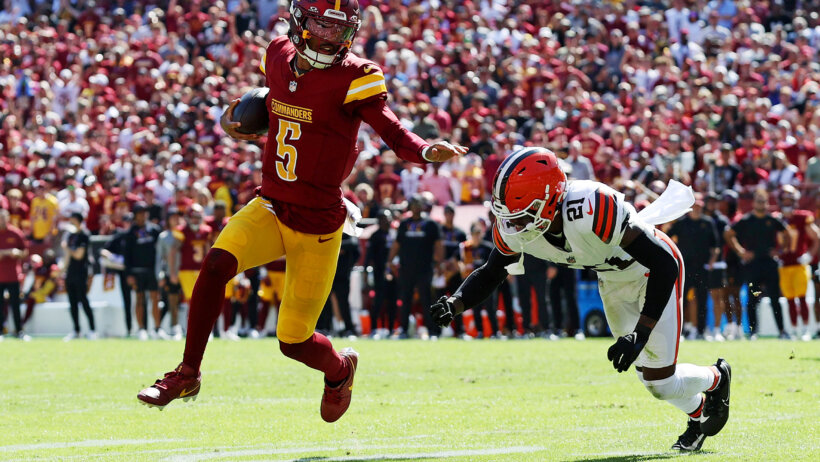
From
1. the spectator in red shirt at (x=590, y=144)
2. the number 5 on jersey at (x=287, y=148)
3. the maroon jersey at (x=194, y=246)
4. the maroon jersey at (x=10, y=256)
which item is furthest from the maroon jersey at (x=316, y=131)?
the maroon jersey at (x=10, y=256)

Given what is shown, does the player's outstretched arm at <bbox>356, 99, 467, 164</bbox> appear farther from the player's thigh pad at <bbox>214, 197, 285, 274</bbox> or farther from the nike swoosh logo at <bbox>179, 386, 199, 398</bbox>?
the nike swoosh logo at <bbox>179, 386, 199, 398</bbox>

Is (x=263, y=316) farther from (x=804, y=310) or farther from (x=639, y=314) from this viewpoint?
(x=639, y=314)

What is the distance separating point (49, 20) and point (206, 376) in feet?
52.0

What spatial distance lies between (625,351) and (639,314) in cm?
76

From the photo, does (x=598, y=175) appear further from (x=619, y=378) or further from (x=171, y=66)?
(x=171, y=66)

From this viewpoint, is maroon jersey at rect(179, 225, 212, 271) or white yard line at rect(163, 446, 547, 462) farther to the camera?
maroon jersey at rect(179, 225, 212, 271)

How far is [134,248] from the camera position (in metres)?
15.0

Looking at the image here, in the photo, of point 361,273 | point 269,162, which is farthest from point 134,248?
point 269,162

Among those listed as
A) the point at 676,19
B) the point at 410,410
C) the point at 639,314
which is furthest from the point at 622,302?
the point at 676,19

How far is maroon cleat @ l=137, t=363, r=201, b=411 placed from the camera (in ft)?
16.4

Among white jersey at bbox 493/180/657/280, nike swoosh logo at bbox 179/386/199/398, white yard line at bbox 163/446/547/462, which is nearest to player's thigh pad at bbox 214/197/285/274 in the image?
nike swoosh logo at bbox 179/386/199/398

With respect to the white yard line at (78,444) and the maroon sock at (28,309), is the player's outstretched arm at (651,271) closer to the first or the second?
the white yard line at (78,444)

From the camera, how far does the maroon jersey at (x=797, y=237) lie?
44.1ft

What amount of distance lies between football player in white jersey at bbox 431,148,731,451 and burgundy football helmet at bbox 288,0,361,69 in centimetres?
95
